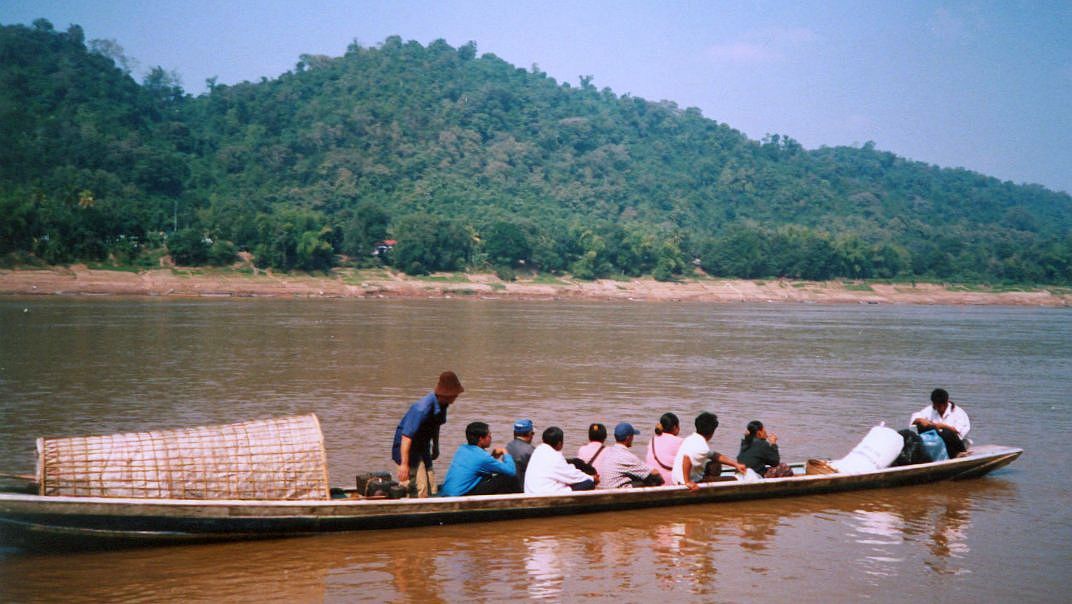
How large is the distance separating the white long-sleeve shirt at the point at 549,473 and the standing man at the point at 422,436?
105 cm

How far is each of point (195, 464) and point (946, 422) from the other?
30.9ft

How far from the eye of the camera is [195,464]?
891 cm

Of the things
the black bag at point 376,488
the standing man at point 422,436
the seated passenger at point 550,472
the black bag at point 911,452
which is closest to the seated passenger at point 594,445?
the seated passenger at point 550,472

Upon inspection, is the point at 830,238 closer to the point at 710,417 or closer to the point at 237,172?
the point at 237,172

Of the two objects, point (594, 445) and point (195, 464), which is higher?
point (594, 445)

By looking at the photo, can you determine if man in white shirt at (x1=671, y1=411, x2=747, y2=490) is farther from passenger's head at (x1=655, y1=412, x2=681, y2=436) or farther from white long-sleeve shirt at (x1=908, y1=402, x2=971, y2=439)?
white long-sleeve shirt at (x1=908, y1=402, x2=971, y2=439)

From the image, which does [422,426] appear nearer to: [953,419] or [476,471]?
[476,471]

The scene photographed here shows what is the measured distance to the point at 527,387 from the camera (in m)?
21.5

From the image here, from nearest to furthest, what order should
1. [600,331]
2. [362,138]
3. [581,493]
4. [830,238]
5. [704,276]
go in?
[581,493]
[600,331]
[704,276]
[830,238]
[362,138]

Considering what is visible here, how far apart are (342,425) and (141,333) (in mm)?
19403

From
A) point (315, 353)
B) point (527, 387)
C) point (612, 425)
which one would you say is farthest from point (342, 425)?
point (315, 353)

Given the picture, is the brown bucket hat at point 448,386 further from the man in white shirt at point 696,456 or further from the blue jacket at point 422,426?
the man in white shirt at point 696,456

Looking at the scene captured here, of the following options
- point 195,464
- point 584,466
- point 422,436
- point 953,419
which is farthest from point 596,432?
point 953,419

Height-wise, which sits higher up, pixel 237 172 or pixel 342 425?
pixel 237 172
